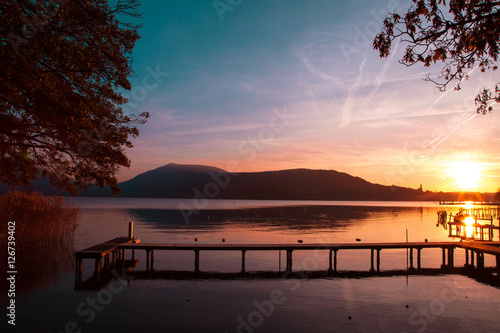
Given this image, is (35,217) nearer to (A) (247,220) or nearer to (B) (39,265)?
(B) (39,265)

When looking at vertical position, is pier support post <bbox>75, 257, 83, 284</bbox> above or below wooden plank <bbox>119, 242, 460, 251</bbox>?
below

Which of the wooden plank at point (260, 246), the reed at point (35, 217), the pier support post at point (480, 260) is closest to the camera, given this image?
the wooden plank at point (260, 246)

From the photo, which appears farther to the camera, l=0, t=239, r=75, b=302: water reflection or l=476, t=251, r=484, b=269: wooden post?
l=476, t=251, r=484, b=269: wooden post

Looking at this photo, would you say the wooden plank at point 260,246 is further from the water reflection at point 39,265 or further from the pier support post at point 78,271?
the water reflection at point 39,265

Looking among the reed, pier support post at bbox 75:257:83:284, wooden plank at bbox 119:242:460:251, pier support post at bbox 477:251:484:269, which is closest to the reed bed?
the reed

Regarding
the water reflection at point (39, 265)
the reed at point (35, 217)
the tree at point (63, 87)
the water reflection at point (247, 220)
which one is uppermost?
the tree at point (63, 87)

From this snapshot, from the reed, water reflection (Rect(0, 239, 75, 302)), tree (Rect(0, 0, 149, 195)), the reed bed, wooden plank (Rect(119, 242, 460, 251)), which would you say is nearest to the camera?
tree (Rect(0, 0, 149, 195))

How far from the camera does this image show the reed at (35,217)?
27250 millimetres

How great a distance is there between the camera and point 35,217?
100 feet

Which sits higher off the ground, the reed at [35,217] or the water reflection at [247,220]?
the reed at [35,217]

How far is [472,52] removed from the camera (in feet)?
35.8

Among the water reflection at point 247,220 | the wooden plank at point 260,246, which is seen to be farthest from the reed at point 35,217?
the water reflection at point 247,220

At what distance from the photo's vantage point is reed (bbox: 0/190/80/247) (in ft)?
89.4

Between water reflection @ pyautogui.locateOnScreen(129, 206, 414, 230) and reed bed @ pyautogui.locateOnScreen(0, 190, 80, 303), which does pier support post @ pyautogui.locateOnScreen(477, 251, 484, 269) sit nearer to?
reed bed @ pyautogui.locateOnScreen(0, 190, 80, 303)
